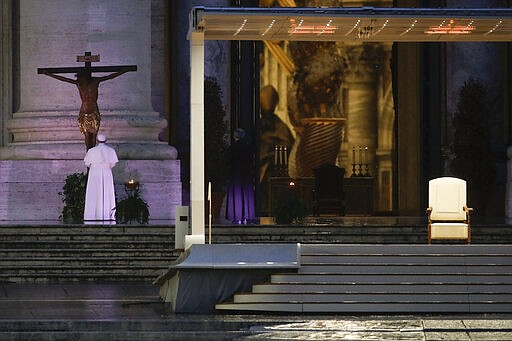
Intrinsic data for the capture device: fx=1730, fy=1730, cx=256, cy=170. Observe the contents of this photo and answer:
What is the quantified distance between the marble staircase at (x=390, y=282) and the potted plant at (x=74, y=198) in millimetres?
8941

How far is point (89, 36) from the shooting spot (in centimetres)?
3084

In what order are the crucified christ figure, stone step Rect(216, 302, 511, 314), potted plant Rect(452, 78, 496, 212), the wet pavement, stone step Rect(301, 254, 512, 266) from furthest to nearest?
potted plant Rect(452, 78, 496, 212)
the crucified christ figure
stone step Rect(301, 254, 512, 266)
stone step Rect(216, 302, 511, 314)
the wet pavement

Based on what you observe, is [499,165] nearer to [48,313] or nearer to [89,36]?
[89,36]

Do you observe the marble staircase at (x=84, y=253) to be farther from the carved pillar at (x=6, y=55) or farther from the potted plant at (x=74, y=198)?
the carved pillar at (x=6, y=55)

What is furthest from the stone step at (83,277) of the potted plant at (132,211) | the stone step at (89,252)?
Result: the potted plant at (132,211)

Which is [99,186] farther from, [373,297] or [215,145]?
[373,297]

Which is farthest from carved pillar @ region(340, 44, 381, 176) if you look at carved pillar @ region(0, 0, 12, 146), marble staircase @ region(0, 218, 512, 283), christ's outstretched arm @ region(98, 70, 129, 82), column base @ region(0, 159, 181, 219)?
marble staircase @ region(0, 218, 512, 283)

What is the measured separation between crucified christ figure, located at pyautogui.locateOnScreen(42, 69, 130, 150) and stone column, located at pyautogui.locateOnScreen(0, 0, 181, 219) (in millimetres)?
997

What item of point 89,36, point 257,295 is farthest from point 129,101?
point 257,295

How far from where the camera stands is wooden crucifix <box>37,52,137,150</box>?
29156mm

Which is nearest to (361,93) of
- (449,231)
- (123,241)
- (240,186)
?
(240,186)

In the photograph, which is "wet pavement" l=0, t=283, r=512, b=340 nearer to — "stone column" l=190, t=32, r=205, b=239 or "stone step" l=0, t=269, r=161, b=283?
"stone column" l=190, t=32, r=205, b=239

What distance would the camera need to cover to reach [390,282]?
19.6m

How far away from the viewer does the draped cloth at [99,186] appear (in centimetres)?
2834
